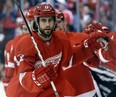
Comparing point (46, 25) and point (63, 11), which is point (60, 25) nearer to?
point (46, 25)

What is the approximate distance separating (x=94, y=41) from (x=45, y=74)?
0.70 m

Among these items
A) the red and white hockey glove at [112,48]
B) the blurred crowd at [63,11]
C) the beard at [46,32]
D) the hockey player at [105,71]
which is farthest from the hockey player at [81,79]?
the blurred crowd at [63,11]

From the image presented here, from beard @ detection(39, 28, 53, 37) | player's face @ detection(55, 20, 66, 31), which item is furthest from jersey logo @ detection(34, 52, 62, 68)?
player's face @ detection(55, 20, 66, 31)

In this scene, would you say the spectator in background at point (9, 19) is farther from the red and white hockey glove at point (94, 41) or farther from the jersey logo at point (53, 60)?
the jersey logo at point (53, 60)

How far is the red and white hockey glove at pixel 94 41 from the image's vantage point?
195 inches

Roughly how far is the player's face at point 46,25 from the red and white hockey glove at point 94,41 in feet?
1.23

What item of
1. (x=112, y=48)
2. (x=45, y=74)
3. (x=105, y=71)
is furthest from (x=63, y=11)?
(x=45, y=74)

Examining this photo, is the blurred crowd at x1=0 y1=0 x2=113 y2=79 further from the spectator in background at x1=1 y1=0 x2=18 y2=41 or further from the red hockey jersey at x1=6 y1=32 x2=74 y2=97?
the red hockey jersey at x1=6 y1=32 x2=74 y2=97

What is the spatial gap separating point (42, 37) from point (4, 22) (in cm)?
576

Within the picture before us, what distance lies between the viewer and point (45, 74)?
15.1 ft

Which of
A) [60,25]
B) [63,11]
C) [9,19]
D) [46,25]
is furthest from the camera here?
[9,19]

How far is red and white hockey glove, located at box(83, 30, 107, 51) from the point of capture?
4961mm

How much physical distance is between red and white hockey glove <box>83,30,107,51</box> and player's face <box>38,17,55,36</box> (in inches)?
14.8

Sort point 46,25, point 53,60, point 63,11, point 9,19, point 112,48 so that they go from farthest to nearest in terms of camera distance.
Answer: point 9,19 < point 63,11 < point 112,48 < point 53,60 < point 46,25
